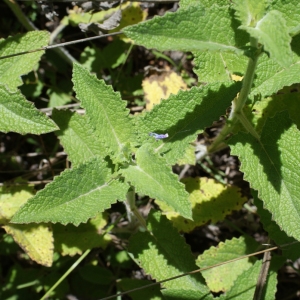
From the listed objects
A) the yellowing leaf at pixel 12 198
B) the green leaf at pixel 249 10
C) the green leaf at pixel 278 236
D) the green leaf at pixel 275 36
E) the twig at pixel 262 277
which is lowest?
the twig at pixel 262 277

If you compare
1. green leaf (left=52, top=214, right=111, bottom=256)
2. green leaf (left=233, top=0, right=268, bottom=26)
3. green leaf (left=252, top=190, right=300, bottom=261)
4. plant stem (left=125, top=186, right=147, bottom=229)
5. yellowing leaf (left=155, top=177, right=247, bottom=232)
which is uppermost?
green leaf (left=233, top=0, right=268, bottom=26)

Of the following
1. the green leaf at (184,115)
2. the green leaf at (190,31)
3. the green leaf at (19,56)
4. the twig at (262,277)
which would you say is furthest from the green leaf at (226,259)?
the green leaf at (19,56)

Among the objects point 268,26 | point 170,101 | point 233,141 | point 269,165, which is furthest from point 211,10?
point 269,165

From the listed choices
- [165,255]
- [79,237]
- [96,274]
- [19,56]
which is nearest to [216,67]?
[165,255]

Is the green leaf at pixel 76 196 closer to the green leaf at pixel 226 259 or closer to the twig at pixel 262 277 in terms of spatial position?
the green leaf at pixel 226 259

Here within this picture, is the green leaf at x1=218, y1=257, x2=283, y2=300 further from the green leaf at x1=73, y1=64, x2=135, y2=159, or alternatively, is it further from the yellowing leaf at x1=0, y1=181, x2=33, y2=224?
the yellowing leaf at x1=0, y1=181, x2=33, y2=224

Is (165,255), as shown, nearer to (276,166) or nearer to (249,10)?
(276,166)

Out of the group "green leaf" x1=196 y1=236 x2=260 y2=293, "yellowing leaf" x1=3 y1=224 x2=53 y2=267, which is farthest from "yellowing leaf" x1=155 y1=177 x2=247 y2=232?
"yellowing leaf" x1=3 y1=224 x2=53 y2=267
